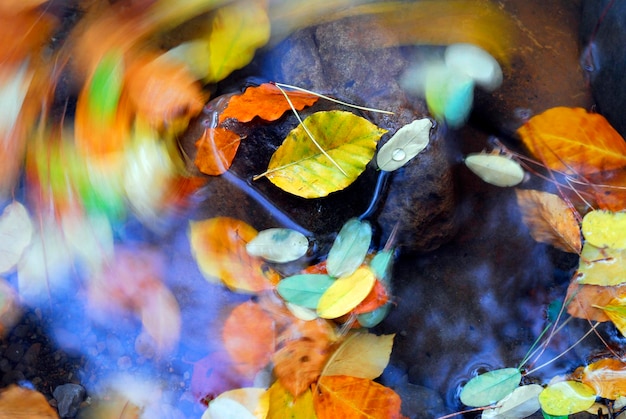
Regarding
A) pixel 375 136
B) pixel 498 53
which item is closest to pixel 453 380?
pixel 375 136

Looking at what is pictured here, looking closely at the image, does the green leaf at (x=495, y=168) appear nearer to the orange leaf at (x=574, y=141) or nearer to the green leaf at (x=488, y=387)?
the orange leaf at (x=574, y=141)

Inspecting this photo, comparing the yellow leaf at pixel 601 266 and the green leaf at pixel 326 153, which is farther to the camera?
the yellow leaf at pixel 601 266

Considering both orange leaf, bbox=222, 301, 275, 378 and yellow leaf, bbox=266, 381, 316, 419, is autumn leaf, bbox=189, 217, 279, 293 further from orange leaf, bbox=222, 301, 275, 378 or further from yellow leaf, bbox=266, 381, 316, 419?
yellow leaf, bbox=266, 381, 316, 419

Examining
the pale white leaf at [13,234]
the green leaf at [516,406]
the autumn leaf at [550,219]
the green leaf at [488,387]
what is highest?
the pale white leaf at [13,234]

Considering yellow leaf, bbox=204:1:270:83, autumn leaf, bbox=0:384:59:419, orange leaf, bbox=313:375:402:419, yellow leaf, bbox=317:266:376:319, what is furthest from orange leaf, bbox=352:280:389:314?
autumn leaf, bbox=0:384:59:419

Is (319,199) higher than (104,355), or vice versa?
(319,199)

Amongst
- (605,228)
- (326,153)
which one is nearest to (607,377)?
(605,228)

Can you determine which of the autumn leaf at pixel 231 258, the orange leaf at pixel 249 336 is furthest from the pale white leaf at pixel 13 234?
the orange leaf at pixel 249 336

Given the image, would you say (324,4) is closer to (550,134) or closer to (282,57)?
(282,57)
